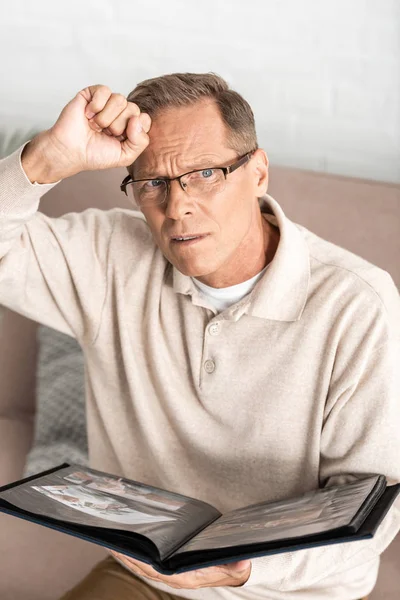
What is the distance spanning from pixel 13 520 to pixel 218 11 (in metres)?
1.35

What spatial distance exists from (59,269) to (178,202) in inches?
11.3

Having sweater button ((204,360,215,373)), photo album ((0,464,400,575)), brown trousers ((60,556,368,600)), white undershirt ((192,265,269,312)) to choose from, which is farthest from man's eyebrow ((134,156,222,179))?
brown trousers ((60,556,368,600))

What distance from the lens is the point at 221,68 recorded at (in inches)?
79.8

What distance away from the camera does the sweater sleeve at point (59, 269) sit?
131 centimetres

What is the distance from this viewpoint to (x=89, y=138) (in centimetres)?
121

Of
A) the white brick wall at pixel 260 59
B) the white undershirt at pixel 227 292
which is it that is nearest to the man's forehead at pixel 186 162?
the white undershirt at pixel 227 292

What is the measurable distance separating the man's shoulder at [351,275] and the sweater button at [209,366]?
23 centimetres

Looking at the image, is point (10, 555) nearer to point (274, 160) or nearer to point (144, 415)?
point (144, 415)

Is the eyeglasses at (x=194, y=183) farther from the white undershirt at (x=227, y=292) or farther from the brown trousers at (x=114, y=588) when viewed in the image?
the brown trousers at (x=114, y=588)

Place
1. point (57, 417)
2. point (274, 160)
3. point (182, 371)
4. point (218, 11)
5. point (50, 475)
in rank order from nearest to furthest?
point (50, 475) < point (182, 371) < point (57, 417) < point (218, 11) < point (274, 160)

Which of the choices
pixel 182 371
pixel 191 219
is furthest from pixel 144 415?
pixel 191 219

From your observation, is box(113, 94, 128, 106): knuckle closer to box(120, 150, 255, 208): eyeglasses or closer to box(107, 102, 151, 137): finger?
box(107, 102, 151, 137): finger

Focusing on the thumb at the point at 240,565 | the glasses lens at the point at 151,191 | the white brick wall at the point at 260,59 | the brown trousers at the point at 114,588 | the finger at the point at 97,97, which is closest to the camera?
the thumb at the point at 240,565

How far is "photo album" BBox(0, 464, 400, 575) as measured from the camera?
896 millimetres
